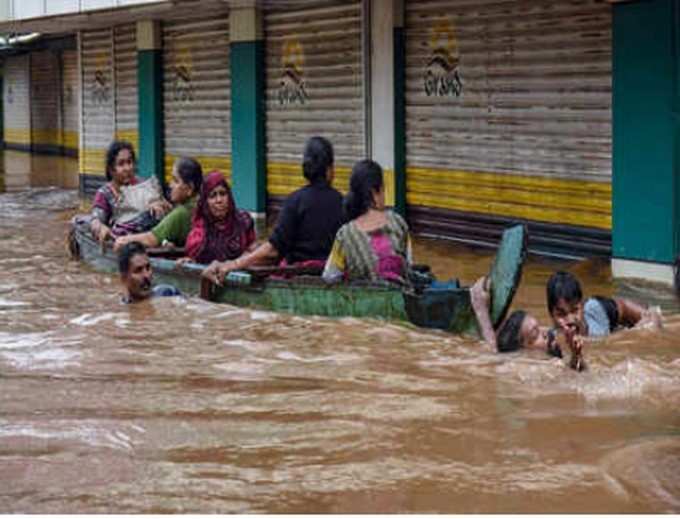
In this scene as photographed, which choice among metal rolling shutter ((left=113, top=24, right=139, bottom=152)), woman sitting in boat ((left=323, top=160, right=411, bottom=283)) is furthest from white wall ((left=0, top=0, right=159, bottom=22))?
woman sitting in boat ((left=323, top=160, right=411, bottom=283))

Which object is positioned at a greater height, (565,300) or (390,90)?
(390,90)

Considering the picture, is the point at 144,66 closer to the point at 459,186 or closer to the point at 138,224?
the point at 459,186

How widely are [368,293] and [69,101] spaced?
27.6 m

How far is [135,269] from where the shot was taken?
9.80 metres

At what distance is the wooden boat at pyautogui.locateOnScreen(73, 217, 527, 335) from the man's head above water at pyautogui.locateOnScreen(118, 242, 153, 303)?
0.51 m

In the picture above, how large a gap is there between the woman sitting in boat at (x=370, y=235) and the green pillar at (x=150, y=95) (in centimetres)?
1260

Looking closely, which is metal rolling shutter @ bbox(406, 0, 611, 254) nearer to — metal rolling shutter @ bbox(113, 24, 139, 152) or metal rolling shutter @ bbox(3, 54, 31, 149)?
metal rolling shutter @ bbox(113, 24, 139, 152)

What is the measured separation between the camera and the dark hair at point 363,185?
8.88 m

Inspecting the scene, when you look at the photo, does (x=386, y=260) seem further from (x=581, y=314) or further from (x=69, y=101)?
(x=69, y=101)

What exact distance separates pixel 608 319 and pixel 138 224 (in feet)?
17.4

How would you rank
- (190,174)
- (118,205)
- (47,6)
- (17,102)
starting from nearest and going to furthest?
(190,174) < (118,205) < (47,6) < (17,102)

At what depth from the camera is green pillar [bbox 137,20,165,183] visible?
21.3 metres

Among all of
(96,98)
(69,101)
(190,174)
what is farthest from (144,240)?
(69,101)

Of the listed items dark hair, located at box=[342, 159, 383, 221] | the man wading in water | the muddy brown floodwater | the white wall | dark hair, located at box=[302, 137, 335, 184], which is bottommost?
the muddy brown floodwater
